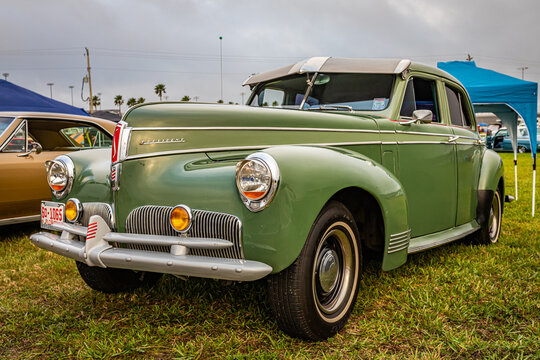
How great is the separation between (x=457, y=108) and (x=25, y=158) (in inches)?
184

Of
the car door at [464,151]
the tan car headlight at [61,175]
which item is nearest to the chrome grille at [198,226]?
the tan car headlight at [61,175]

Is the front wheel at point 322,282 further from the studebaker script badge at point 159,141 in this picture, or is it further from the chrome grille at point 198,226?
the studebaker script badge at point 159,141

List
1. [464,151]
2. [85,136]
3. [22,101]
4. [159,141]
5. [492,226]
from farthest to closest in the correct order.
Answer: [22,101], [85,136], [492,226], [464,151], [159,141]

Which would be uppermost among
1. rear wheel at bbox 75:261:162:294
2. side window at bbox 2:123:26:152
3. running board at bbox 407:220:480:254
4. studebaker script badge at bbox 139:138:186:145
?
studebaker script badge at bbox 139:138:186:145

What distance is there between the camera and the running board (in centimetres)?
325

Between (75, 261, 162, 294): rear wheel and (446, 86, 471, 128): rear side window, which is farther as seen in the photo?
(446, 86, 471, 128): rear side window

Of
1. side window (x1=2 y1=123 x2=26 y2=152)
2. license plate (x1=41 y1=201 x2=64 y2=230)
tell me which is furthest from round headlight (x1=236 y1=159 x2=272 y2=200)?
side window (x1=2 y1=123 x2=26 y2=152)

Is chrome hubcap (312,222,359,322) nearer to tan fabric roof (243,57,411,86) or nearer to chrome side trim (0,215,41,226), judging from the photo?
tan fabric roof (243,57,411,86)

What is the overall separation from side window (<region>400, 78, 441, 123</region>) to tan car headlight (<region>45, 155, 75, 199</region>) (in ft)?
8.04

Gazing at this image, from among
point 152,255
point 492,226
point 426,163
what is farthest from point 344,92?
point 492,226

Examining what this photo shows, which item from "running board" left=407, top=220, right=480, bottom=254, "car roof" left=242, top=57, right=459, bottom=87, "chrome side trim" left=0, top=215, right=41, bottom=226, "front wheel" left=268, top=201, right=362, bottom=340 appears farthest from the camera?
"chrome side trim" left=0, top=215, right=41, bottom=226

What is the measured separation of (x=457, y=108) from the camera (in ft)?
14.5

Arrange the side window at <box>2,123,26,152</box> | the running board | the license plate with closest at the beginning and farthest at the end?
the license plate, the running board, the side window at <box>2,123,26,152</box>

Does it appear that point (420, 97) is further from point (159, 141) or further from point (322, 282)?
point (159, 141)
